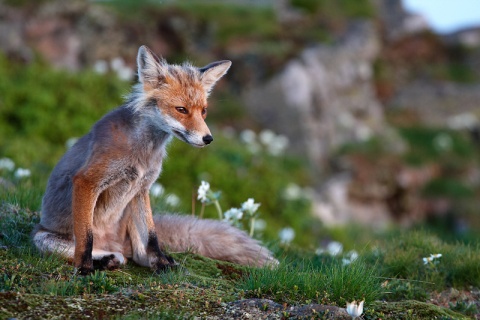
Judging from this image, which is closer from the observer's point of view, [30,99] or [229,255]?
[229,255]

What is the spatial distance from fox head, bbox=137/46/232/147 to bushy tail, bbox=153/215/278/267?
1.26m

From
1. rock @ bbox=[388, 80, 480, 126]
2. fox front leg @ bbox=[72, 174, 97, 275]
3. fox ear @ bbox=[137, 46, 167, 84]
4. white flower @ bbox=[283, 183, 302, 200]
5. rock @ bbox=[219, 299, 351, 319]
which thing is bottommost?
white flower @ bbox=[283, 183, 302, 200]

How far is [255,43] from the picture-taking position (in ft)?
60.1

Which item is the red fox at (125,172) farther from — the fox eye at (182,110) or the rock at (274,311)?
the rock at (274,311)

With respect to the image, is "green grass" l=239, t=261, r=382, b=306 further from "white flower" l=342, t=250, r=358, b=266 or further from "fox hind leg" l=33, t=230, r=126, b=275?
"fox hind leg" l=33, t=230, r=126, b=275

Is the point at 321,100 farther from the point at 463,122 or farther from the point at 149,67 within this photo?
the point at 149,67

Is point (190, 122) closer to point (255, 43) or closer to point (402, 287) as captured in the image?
point (402, 287)

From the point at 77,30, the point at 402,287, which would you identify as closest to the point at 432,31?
→ the point at 77,30

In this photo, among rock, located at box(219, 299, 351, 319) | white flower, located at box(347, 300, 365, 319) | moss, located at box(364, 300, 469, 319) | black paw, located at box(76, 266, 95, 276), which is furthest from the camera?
black paw, located at box(76, 266, 95, 276)

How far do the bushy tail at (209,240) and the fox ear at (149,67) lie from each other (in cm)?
152

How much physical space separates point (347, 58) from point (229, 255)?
1448 cm

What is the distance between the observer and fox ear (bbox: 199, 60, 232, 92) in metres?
5.90

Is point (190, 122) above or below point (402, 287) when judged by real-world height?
above

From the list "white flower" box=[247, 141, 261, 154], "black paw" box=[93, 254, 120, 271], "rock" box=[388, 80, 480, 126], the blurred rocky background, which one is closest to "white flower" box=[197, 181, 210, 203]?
"black paw" box=[93, 254, 120, 271]
